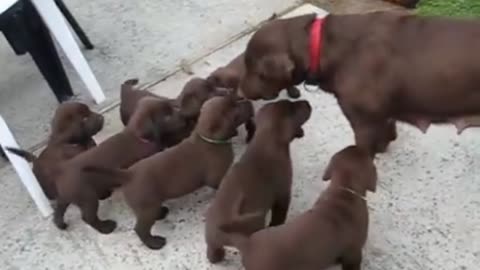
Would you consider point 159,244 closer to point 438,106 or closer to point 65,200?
point 65,200

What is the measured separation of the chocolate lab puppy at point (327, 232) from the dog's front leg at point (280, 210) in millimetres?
198

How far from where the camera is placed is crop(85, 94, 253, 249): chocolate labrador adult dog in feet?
11.2

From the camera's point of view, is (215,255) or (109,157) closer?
(215,255)

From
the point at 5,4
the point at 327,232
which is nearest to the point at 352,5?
the point at 5,4

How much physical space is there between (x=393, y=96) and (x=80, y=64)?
5.28ft

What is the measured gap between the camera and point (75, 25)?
476 centimetres

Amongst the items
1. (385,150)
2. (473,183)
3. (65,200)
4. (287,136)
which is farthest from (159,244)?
(473,183)

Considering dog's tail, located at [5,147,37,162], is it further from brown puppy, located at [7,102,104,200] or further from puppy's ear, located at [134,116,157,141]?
puppy's ear, located at [134,116,157,141]

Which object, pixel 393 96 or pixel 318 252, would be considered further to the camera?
pixel 393 96

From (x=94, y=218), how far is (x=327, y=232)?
1.05 meters

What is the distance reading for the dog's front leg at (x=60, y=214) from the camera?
3.66m

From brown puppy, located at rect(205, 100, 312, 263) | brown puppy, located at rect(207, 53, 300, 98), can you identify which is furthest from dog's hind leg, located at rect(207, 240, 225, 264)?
brown puppy, located at rect(207, 53, 300, 98)

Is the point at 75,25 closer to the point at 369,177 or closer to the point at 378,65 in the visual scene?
the point at 378,65

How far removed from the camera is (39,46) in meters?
4.23
